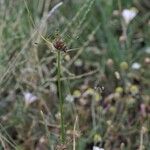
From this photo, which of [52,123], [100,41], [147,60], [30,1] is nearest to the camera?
[52,123]

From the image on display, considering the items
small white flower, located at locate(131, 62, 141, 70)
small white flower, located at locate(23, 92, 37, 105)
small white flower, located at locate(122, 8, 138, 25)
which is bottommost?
small white flower, located at locate(23, 92, 37, 105)

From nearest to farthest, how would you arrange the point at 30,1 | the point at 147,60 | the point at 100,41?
the point at 147,60 < the point at 100,41 < the point at 30,1

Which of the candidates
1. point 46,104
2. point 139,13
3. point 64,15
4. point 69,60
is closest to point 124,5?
point 139,13

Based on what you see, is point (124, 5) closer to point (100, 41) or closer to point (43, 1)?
point (100, 41)

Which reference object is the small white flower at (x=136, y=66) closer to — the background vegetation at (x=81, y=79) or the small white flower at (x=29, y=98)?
the background vegetation at (x=81, y=79)

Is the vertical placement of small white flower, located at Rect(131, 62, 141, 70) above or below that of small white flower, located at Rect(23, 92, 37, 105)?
above

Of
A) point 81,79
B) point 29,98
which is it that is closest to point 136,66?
point 81,79

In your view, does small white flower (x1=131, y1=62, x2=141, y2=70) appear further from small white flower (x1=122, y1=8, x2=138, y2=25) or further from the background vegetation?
small white flower (x1=122, y1=8, x2=138, y2=25)

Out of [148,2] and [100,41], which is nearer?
[100,41]

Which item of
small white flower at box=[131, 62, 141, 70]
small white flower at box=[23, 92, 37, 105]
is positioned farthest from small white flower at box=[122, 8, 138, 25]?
small white flower at box=[23, 92, 37, 105]
